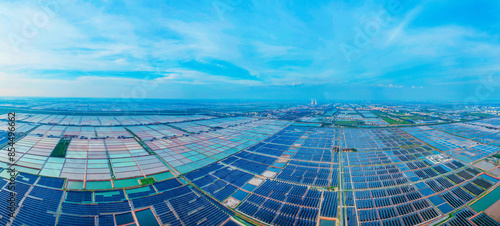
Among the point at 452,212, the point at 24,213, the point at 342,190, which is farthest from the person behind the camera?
the point at 342,190

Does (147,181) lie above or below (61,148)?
below

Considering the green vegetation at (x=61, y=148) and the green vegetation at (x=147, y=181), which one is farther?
the green vegetation at (x=61, y=148)

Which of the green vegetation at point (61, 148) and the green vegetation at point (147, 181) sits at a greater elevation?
the green vegetation at point (61, 148)

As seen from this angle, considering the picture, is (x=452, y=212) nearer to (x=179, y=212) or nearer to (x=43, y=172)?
(x=179, y=212)

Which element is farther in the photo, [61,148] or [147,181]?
[61,148]

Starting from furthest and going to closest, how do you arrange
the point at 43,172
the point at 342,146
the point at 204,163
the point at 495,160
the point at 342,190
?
the point at 342,146 < the point at 495,160 < the point at 204,163 < the point at 43,172 < the point at 342,190

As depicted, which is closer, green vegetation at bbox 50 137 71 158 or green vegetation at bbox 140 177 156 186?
green vegetation at bbox 140 177 156 186

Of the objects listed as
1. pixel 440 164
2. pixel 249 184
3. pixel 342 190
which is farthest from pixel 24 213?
pixel 440 164

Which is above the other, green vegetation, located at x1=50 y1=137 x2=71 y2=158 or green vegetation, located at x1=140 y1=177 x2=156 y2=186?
green vegetation, located at x1=50 y1=137 x2=71 y2=158
